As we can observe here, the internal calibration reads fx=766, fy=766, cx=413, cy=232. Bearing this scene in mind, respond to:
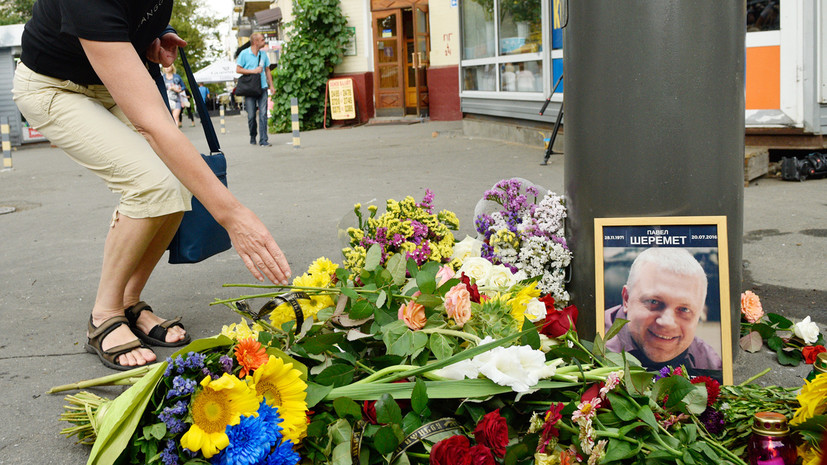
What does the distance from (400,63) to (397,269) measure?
18.4 metres

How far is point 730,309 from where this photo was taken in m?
2.63

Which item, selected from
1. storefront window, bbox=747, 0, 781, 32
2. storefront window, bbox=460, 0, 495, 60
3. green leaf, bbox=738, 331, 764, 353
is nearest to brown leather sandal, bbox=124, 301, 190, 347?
green leaf, bbox=738, 331, 764, 353

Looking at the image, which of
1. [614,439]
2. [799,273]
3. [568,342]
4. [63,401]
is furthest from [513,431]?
[799,273]

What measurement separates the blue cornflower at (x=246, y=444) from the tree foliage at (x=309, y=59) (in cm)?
1885

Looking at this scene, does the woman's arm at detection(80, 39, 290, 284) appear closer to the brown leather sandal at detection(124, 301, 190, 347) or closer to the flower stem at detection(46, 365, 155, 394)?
the flower stem at detection(46, 365, 155, 394)

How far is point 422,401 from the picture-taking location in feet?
6.40

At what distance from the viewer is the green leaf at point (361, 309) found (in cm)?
231

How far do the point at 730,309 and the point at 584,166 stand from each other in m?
0.70

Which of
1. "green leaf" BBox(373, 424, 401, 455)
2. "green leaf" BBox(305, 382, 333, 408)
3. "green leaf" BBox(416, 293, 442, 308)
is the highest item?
"green leaf" BBox(416, 293, 442, 308)

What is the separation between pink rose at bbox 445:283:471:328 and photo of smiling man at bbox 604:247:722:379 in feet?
2.11

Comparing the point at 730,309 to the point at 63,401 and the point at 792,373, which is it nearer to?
the point at 792,373

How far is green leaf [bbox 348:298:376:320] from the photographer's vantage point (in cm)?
231

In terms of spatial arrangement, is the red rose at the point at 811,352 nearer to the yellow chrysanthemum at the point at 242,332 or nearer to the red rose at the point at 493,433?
the red rose at the point at 493,433

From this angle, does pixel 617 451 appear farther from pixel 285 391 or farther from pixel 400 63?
pixel 400 63
